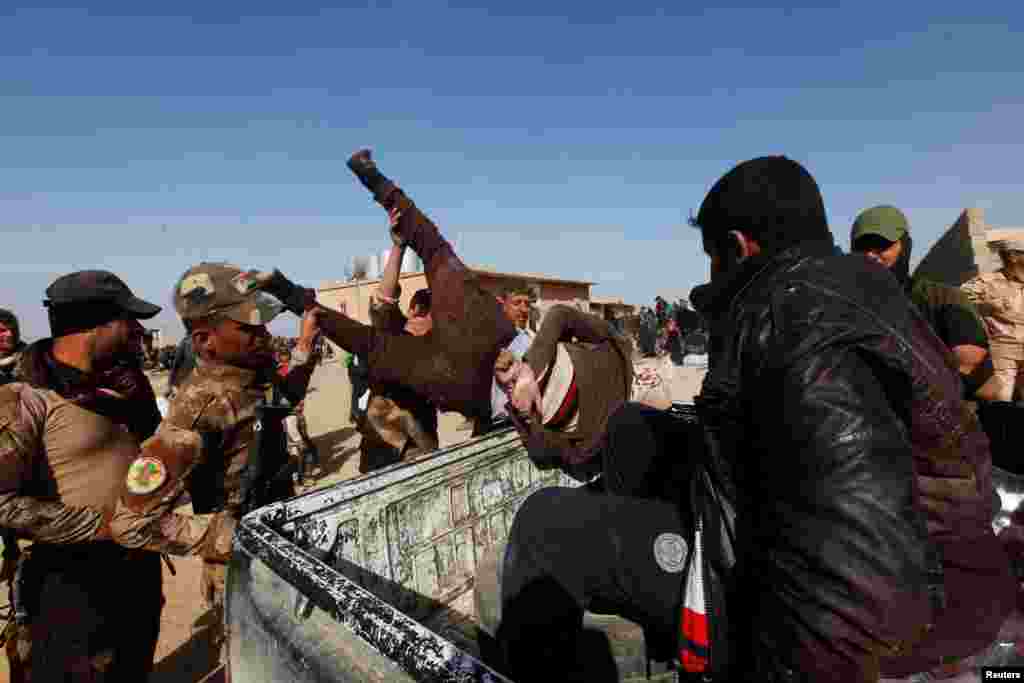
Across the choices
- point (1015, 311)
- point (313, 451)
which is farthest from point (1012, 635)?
point (313, 451)

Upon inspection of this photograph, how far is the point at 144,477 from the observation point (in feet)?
6.20

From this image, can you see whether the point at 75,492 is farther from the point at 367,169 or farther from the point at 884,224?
the point at 884,224

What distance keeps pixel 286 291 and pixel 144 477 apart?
1.11m

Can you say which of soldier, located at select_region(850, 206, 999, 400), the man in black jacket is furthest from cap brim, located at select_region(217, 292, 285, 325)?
soldier, located at select_region(850, 206, 999, 400)

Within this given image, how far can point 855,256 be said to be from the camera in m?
1.20

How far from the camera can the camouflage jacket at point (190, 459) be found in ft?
6.15

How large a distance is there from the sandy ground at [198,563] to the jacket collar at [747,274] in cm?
295

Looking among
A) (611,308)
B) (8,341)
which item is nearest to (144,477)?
(8,341)

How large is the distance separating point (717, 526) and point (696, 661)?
0.36 meters

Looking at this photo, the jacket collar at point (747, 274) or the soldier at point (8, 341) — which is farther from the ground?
the jacket collar at point (747, 274)

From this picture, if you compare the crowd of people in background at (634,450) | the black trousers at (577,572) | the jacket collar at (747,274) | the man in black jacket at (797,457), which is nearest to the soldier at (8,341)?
the crowd of people in background at (634,450)

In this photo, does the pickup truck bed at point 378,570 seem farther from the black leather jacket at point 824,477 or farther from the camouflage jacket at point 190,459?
the black leather jacket at point 824,477

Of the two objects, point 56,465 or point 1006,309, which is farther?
point 1006,309

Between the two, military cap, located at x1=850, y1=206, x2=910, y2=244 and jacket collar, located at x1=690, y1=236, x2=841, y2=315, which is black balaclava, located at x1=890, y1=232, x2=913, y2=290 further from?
jacket collar, located at x1=690, y1=236, x2=841, y2=315
